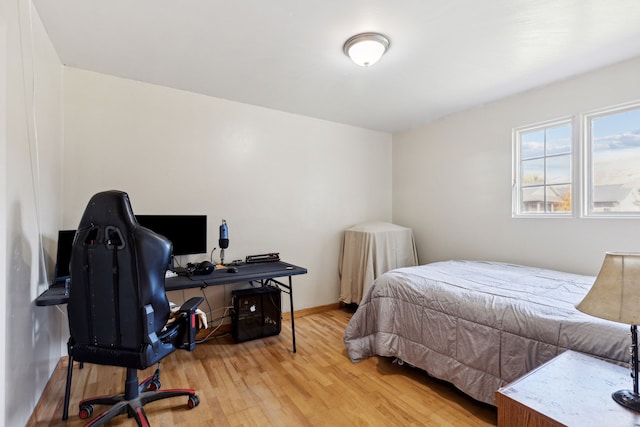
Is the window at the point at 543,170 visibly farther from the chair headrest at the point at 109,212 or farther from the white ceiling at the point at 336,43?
the chair headrest at the point at 109,212

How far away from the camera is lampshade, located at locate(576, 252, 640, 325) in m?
0.96

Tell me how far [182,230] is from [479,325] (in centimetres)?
247

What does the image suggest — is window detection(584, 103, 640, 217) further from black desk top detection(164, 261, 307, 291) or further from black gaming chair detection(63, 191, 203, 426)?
black gaming chair detection(63, 191, 203, 426)

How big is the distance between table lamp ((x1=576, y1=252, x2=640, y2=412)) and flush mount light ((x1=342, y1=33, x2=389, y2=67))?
5.79ft

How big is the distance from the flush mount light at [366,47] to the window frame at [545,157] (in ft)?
6.27

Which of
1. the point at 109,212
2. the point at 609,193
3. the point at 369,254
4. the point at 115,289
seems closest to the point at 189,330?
the point at 115,289

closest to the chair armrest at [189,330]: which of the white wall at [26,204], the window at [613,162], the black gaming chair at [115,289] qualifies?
the black gaming chair at [115,289]

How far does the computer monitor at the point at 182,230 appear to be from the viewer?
2533mm

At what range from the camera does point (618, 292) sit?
993 mm

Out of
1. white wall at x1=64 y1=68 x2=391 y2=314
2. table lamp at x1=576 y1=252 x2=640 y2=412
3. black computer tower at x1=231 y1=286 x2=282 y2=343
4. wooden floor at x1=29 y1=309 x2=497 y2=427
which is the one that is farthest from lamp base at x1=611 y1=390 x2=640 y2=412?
white wall at x1=64 y1=68 x2=391 y2=314

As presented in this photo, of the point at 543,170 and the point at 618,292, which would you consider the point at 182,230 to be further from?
the point at 543,170

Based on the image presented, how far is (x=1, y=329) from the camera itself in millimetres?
1316

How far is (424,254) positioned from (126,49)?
3.86 m

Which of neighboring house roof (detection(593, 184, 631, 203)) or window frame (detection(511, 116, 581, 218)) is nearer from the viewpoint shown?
neighboring house roof (detection(593, 184, 631, 203))
